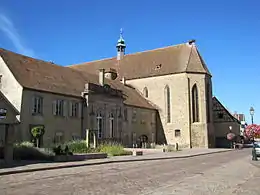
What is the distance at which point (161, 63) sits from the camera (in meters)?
57.8

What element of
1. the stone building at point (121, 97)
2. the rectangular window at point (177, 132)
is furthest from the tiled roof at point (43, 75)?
the rectangular window at point (177, 132)

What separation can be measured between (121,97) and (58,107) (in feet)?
35.5

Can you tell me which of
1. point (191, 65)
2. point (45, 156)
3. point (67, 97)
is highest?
point (191, 65)

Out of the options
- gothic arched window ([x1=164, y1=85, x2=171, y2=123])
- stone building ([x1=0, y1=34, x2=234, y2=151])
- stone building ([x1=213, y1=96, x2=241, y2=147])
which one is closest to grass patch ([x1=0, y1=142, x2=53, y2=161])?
stone building ([x1=0, y1=34, x2=234, y2=151])

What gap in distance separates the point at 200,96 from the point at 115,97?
18.7 m

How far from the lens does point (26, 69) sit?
109ft

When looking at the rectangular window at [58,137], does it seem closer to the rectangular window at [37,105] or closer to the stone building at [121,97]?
the stone building at [121,97]

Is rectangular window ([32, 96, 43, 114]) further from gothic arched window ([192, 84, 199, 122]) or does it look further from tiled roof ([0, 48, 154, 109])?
gothic arched window ([192, 84, 199, 122])

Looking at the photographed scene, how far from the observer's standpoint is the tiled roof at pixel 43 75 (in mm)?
31359

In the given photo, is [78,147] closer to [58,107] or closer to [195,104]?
[58,107]

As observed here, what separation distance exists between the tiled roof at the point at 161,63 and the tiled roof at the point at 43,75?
57.5 ft

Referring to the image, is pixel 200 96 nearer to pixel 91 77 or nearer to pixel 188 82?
pixel 188 82

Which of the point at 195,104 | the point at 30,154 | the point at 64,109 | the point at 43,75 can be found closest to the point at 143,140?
the point at 195,104

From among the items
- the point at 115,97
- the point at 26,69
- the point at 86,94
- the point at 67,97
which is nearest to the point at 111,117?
the point at 115,97
